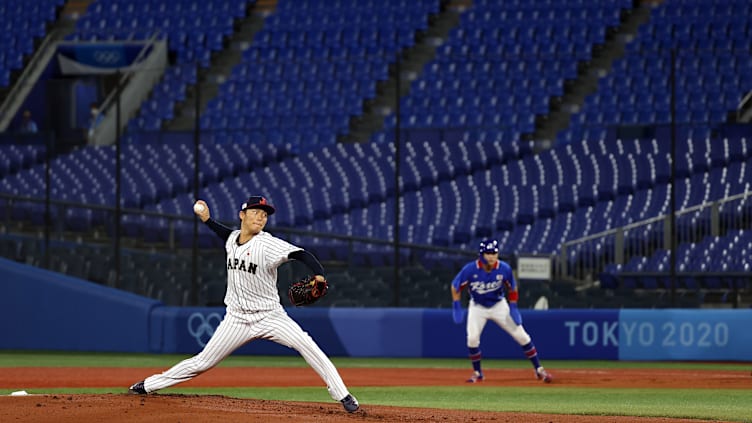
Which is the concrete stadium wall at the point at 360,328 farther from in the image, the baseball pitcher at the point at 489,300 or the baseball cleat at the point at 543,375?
the baseball cleat at the point at 543,375

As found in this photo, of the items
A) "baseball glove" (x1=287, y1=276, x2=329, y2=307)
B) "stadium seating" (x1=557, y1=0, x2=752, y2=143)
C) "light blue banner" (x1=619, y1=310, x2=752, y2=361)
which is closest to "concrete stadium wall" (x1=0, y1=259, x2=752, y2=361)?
"light blue banner" (x1=619, y1=310, x2=752, y2=361)

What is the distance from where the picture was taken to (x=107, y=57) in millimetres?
40094

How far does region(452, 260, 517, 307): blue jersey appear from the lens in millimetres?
19094

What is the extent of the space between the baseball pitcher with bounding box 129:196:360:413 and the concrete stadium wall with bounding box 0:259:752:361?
11.9m

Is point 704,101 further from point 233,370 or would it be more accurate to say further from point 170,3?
point 170,3

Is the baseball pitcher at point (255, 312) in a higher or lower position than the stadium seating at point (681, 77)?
lower

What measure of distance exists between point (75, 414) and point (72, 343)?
49.4ft

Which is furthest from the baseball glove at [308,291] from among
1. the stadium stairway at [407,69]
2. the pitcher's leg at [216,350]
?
the stadium stairway at [407,69]

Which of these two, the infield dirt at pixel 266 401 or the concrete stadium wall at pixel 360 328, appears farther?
the concrete stadium wall at pixel 360 328

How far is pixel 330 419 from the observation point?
37.6 ft

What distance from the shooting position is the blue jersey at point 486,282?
1909 centimetres

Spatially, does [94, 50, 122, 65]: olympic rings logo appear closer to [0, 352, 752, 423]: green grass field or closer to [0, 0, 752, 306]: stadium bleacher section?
[0, 0, 752, 306]: stadium bleacher section

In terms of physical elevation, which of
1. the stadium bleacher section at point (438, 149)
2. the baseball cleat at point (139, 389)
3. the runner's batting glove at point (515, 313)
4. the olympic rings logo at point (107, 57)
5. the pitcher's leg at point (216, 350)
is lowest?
the baseball cleat at point (139, 389)

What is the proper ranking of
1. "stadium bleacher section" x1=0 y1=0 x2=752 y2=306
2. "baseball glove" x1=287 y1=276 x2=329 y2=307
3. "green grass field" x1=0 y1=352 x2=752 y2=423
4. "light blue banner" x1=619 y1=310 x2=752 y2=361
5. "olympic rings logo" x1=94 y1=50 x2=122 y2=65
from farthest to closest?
"olympic rings logo" x1=94 y1=50 x2=122 y2=65 → "stadium bleacher section" x1=0 y1=0 x2=752 y2=306 → "light blue banner" x1=619 y1=310 x2=752 y2=361 → "green grass field" x1=0 y1=352 x2=752 y2=423 → "baseball glove" x1=287 y1=276 x2=329 y2=307
